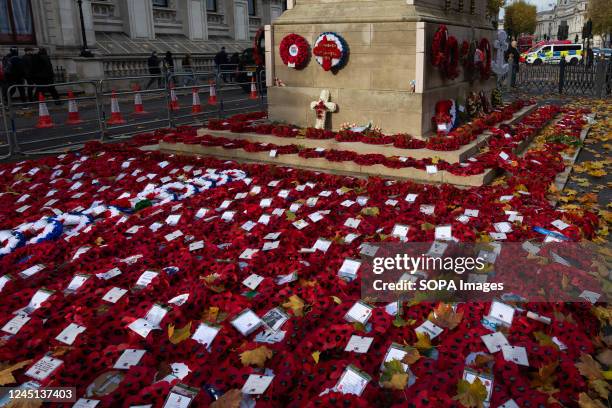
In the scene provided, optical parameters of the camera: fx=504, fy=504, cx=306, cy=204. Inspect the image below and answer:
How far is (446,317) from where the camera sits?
11.3 feet

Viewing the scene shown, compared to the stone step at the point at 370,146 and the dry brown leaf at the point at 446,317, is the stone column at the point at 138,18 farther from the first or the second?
the dry brown leaf at the point at 446,317

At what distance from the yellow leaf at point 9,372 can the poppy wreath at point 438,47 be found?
761 cm

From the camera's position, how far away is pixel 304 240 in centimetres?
486

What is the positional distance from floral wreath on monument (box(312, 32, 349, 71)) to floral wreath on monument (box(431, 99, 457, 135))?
6.32 ft

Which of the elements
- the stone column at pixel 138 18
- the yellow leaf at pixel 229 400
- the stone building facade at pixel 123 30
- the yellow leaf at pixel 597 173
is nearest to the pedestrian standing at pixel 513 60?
the yellow leaf at pixel 597 173

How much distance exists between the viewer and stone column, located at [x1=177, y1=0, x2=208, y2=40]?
103 ft

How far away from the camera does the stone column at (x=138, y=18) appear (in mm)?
27391

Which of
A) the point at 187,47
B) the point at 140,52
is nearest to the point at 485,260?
the point at 140,52

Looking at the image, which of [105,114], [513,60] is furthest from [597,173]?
[513,60]

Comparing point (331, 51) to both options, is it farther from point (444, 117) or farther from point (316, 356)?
point (316, 356)

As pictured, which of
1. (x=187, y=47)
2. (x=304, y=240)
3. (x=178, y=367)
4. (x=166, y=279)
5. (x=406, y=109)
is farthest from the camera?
(x=187, y=47)

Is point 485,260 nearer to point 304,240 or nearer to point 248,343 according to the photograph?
point 304,240

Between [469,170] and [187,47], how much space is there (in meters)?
27.2

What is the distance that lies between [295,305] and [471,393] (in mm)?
1468
